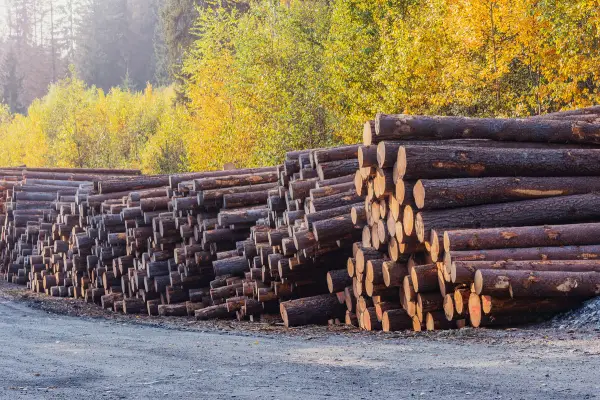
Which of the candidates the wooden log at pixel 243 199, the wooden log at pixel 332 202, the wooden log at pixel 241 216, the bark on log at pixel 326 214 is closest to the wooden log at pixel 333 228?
the bark on log at pixel 326 214

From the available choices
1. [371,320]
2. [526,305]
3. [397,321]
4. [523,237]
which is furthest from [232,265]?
[526,305]

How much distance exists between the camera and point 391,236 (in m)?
11.6

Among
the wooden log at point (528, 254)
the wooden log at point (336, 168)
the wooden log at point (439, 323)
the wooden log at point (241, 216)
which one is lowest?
the wooden log at point (439, 323)

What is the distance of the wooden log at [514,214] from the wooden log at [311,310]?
2.95 metres

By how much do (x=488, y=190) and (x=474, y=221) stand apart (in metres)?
0.46

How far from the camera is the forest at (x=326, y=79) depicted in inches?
993

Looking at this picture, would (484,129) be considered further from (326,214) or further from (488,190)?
(326,214)

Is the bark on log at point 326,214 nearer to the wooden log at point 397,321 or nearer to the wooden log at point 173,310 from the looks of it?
the wooden log at point 397,321

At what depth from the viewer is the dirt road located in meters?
6.62

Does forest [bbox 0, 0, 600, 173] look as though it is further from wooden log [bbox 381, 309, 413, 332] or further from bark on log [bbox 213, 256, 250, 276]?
wooden log [bbox 381, 309, 413, 332]

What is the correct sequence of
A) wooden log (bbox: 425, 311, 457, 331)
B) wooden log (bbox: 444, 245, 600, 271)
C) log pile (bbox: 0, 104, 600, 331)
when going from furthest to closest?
wooden log (bbox: 425, 311, 457, 331) → log pile (bbox: 0, 104, 600, 331) → wooden log (bbox: 444, 245, 600, 271)

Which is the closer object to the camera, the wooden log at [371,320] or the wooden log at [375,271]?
the wooden log at [375,271]

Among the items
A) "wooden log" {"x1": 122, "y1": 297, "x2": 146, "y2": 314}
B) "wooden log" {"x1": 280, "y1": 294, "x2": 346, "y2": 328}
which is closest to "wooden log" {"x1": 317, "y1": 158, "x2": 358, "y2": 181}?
"wooden log" {"x1": 280, "y1": 294, "x2": 346, "y2": 328}

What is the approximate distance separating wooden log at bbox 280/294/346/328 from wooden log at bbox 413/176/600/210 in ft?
10.2
